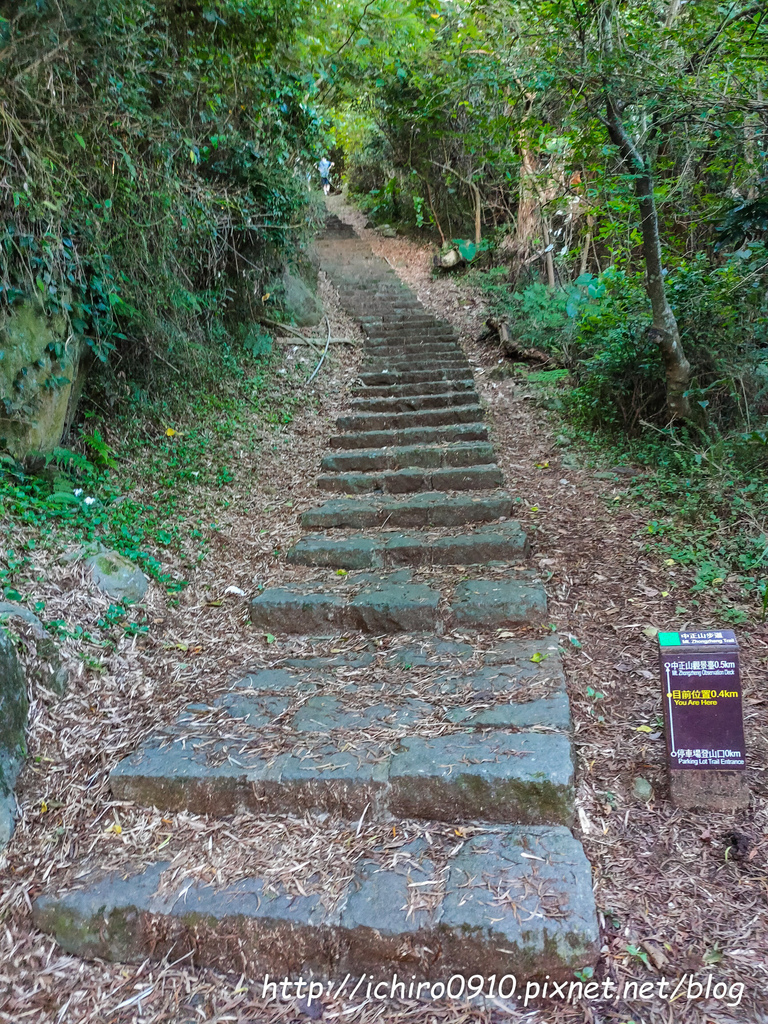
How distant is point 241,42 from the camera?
4410mm

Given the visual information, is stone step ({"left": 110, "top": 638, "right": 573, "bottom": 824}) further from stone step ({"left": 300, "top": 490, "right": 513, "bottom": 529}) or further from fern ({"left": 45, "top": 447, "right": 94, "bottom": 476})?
fern ({"left": 45, "top": 447, "right": 94, "bottom": 476})

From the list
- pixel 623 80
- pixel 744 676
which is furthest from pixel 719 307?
pixel 744 676

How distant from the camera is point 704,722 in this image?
6.47ft

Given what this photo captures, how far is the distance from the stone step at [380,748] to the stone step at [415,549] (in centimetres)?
92

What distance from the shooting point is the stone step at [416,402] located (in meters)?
5.93

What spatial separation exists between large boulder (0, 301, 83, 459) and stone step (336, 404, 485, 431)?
2.67 m

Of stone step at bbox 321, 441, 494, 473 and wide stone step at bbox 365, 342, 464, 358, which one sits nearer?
stone step at bbox 321, 441, 494, 473

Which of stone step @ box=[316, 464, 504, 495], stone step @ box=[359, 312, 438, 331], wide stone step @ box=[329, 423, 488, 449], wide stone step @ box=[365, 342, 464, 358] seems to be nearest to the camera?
stone step @ box=[316, 464, 504, 495]

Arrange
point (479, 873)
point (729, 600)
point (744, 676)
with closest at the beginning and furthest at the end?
point (479, 873)
point (744, 676)
point (729, 600)

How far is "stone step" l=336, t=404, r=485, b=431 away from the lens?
5.56 metres

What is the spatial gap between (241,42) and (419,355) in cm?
367

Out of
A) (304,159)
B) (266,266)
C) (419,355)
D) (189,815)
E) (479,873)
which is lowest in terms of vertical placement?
(189,815)

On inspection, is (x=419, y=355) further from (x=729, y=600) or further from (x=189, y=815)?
(x=189, y=815)

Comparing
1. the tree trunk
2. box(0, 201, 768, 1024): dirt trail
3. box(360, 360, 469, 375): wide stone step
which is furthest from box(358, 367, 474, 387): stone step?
box(0, 201, 768, 1024): dirt trail
